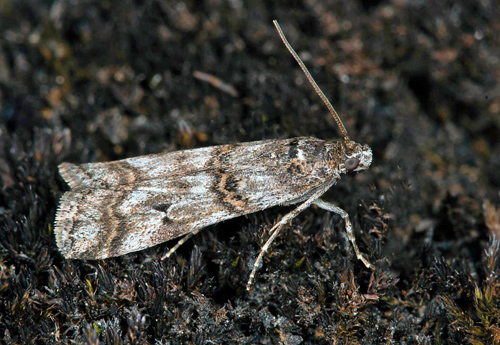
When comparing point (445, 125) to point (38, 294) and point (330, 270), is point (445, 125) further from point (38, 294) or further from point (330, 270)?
point (38, 294)

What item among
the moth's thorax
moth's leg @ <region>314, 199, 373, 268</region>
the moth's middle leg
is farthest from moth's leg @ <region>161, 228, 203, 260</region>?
the moth's thorax

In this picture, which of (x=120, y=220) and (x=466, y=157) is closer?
(x=120, y=220)

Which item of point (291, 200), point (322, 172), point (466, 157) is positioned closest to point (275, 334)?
point (291, 200)

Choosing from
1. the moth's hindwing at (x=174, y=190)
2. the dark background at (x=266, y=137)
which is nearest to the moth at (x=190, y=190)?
the moth's hindwing at (x=174, y=190)

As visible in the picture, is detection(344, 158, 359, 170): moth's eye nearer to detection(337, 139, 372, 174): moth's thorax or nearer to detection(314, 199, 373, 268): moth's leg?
detection(337, 139, 372, 174): moth's thorax

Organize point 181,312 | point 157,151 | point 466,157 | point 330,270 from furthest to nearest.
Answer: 1. point 466,157
2. point 157,151
3. point 330,270
4. point 181,312

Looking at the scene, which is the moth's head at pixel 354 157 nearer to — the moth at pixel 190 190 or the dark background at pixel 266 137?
the moth at pixel 190 190

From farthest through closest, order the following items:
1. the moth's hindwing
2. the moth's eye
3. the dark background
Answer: the moth's eye
the moth's hindwing
the dark background

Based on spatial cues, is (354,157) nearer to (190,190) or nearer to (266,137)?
(266,137)
